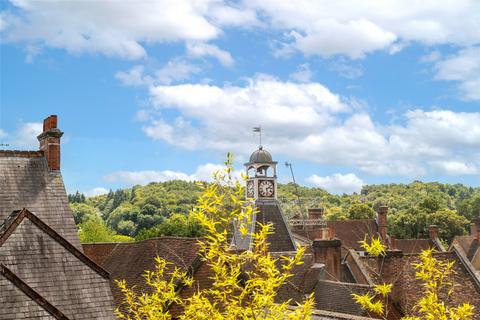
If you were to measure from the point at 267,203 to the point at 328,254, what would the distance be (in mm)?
13126

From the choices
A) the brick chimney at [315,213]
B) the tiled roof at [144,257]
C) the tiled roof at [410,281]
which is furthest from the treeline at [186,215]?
the tiled roof at [410,281]

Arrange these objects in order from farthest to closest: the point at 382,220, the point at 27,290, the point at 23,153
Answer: the point at 382,220, the point at 23,153, the point at 27,290

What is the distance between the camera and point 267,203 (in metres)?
42.0

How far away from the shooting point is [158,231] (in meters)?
65.6

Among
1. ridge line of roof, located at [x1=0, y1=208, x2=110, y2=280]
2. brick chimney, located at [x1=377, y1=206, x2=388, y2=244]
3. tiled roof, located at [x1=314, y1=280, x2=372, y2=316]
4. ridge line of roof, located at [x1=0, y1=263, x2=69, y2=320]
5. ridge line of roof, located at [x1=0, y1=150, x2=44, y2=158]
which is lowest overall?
tiled roof, located at [x1=314, y1=280, x2=372, y2=316]

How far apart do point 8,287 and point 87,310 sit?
2.88 metres

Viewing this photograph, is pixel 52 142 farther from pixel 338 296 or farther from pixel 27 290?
pixel 338 296

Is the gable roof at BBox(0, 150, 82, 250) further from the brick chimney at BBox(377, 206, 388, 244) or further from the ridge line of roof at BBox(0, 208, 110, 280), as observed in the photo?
the brick chimney at BBox(377, 206, 388, 244)

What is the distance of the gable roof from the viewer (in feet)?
69.8

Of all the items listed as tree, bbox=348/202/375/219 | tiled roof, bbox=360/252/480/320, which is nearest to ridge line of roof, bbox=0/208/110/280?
tiled roof, bbox=360/252/480/320

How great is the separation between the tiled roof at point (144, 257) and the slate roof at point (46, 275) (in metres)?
3.58

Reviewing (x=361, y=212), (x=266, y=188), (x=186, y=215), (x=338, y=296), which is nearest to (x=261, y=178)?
(x=266, y=188)

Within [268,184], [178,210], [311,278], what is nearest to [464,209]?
[178,210]

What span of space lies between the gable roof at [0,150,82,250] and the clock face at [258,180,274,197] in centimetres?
2160
